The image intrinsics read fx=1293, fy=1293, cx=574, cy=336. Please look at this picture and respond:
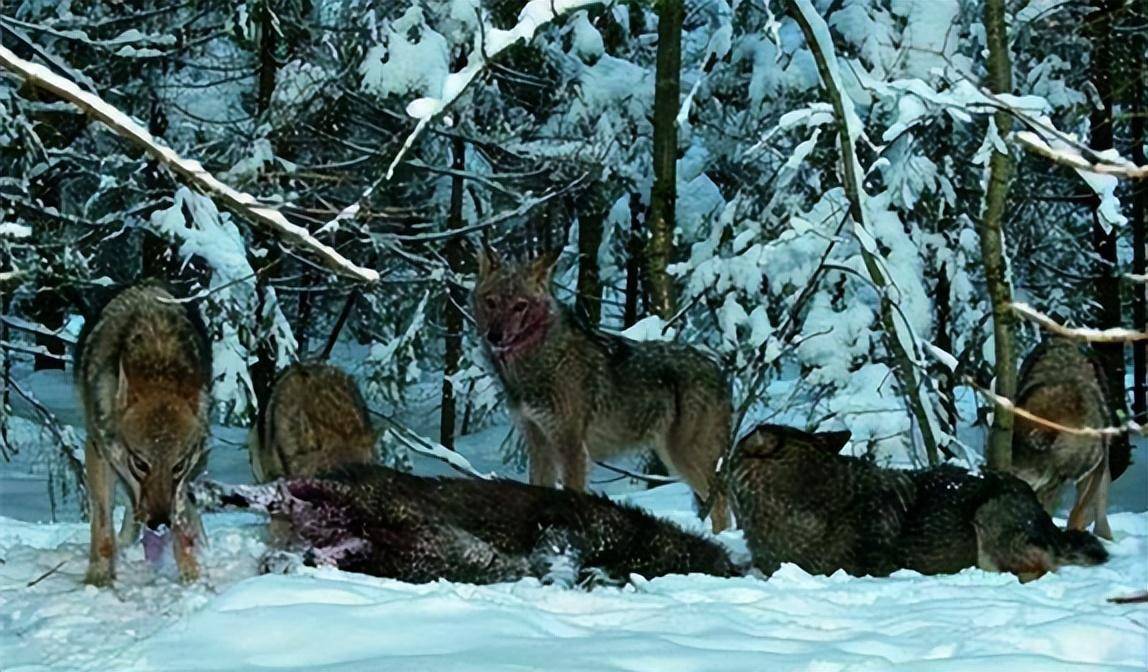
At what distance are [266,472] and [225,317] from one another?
642 cm

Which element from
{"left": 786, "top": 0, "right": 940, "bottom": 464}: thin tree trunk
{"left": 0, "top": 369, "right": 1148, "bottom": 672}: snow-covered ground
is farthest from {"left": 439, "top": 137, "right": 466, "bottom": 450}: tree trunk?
{"left": 0, "top": 369, "right": 1148, "bottom": 672}: snow-covered ground

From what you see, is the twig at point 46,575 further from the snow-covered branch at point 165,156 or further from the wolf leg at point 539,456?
the wolf leg at point 539,456

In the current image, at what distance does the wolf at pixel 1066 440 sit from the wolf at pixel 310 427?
Result: 4.08m

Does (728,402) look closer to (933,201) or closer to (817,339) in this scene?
(817,339)

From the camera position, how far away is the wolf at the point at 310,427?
7.09 meters

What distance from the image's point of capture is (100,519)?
5.58 m

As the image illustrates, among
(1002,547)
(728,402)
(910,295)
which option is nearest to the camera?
(1002,547)

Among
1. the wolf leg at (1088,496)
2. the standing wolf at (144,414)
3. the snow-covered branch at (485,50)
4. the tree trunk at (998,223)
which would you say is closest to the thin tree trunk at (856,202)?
the tree trunk at (998,223)

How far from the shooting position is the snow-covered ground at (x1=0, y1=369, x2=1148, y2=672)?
11.9 feet

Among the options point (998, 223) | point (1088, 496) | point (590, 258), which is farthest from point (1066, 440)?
point (590, 258)

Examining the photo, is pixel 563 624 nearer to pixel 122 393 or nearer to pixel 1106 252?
pixel 122 393

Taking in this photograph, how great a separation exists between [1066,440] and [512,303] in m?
3.88

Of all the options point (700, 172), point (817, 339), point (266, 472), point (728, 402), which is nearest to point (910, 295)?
point (817, 339)

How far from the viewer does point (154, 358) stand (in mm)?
6016
